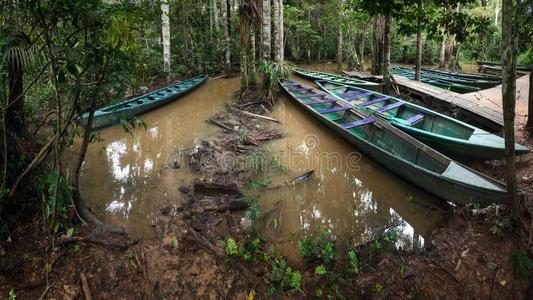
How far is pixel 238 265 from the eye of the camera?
3289 millimetres

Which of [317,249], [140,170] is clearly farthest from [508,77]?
[140,170]

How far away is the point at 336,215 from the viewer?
4512 mm

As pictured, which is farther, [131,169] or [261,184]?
[131,169]

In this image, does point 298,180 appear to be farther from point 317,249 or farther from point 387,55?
point 387,55

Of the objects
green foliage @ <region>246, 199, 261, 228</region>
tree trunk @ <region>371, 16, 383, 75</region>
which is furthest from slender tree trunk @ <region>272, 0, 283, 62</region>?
green foliage @ <region>246, 199, 261, 228</region>

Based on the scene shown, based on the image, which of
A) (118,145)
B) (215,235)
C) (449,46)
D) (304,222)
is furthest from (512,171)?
(449,46)

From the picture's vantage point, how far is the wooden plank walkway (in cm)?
670

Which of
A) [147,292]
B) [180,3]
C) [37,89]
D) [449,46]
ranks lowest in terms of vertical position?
[147,292]

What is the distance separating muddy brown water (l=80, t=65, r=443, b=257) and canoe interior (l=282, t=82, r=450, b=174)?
0.41 meters

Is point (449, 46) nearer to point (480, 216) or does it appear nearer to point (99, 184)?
point (480, 216)

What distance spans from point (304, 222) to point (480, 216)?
2132 millimetres

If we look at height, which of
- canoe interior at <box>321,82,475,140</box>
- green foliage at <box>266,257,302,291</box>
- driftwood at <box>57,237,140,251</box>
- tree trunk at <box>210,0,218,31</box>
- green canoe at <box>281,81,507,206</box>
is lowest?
green foliage at <box>266,257,302,291</box>

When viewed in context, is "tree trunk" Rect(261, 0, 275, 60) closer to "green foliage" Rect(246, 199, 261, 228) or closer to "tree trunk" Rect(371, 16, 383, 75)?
"tree trunk" Rect(371, 16, 383, 75)

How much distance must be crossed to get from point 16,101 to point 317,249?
12.4 ft
